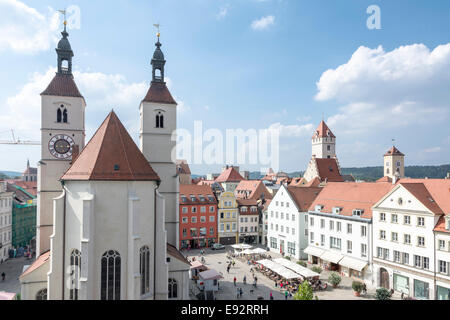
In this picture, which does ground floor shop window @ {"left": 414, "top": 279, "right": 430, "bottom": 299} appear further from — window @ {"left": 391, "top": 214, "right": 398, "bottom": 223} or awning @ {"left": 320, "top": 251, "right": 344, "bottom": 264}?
awning @ {"left": 320, "top": 251, "right": 344, "bottom": 264}

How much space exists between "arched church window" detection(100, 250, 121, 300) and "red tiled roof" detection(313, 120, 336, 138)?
92.1m

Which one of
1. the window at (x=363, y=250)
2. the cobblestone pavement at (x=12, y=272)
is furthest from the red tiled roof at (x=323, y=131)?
the cobblestone pavement at (x=12, y=272)

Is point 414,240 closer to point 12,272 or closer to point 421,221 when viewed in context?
point 421,221

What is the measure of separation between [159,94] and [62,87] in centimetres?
990

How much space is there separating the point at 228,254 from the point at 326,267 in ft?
→ 52.6

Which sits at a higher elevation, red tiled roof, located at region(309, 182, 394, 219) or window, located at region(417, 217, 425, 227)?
red tiled roof, located at region(309, 182, 394, 219)

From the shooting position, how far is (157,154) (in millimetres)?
30766

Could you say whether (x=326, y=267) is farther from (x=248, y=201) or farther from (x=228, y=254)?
(x=248, y=201)

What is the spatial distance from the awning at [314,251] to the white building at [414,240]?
846 cm

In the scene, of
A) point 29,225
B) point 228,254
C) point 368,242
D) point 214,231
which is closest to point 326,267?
point 368,242

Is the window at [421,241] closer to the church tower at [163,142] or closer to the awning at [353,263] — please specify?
the awning at [353,263]

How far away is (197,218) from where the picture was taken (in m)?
53.6

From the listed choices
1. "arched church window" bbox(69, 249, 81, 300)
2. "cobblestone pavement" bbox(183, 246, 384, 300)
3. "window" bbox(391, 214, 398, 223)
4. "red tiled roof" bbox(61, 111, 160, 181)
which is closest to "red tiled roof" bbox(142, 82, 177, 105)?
"red tiled roof" bbox(61, 111, 160, 181)

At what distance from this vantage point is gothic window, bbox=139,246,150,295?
21056 mm
